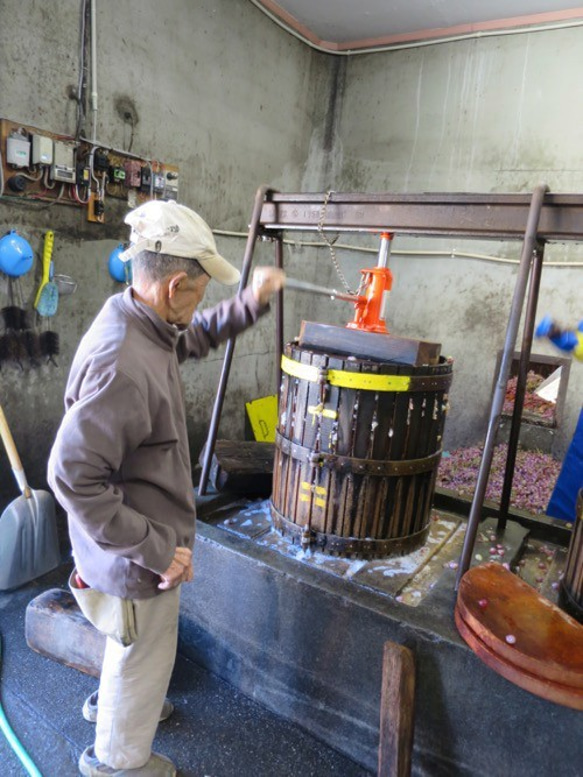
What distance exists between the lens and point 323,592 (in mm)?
2453

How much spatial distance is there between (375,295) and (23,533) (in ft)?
8.96

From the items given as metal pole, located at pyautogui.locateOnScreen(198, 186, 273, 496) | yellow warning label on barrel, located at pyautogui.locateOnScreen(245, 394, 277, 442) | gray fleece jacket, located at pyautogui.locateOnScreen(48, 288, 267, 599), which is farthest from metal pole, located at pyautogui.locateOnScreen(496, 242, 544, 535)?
yellow warning label on barrel, located at pyautogui.locateOnScreen(245, 394, 277, 442)

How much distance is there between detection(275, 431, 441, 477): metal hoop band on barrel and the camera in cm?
264

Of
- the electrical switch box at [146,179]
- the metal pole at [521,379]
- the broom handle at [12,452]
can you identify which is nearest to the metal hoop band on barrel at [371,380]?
the metal pole at [521,379]

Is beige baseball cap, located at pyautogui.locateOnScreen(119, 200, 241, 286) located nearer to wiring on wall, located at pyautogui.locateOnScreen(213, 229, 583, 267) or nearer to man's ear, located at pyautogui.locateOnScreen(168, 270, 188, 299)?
man's ear, located at pyautogui.locateOnScreen(168, 270, 188, 299)

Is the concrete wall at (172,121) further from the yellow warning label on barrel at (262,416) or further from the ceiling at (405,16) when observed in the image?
the ceiling at (405,16)

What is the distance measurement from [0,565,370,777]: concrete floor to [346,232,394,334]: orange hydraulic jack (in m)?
2.16

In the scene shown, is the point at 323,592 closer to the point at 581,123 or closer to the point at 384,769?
the point at 384,769

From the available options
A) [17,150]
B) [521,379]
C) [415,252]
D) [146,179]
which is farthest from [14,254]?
[415,252]

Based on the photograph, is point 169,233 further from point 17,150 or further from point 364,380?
point 17,150

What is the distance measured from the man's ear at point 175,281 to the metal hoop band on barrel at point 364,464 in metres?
1.23

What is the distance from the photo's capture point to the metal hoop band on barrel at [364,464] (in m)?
Answer: 2.64

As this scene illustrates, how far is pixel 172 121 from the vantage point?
15.1 ft

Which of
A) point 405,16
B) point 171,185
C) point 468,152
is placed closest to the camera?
point 171,185
